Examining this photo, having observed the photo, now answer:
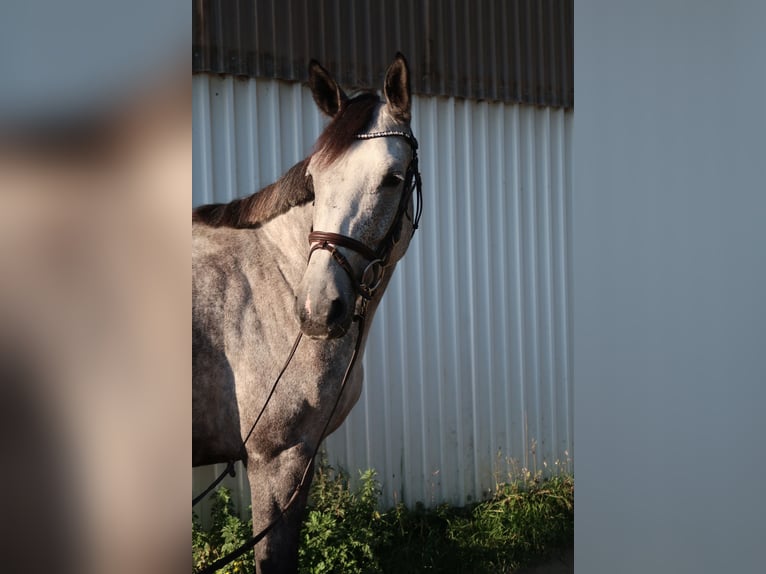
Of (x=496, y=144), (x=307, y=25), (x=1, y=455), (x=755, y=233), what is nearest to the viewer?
(x=1, y=455)

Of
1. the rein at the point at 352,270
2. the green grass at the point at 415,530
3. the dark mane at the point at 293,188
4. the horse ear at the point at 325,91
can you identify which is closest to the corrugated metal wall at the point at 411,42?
the horse ear at the point at 325,91

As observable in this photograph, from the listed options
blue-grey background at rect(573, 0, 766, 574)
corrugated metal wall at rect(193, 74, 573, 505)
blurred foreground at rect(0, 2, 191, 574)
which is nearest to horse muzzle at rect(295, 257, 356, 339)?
corrugated metal wall at rect(193, 74, 573, 505)

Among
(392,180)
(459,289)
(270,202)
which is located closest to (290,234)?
(270,202)

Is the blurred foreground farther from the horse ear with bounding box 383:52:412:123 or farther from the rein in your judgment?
the horse ear with bounding box 383:52:412:123

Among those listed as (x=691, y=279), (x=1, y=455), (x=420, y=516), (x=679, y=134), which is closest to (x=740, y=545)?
(x=691, y=279)

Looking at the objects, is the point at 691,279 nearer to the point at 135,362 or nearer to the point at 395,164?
the point at 395,164

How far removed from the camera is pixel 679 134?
2.37 m

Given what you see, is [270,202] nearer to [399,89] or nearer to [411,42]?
[399,89]

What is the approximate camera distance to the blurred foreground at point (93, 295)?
1339mm

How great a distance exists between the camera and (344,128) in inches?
80.3

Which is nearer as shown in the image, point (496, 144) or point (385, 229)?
point (385, 229)

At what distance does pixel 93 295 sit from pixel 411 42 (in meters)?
1.27

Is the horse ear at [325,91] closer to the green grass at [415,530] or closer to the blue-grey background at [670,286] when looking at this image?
the blue-grey background at [670,286]

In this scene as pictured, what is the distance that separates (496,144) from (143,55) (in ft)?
4.40
